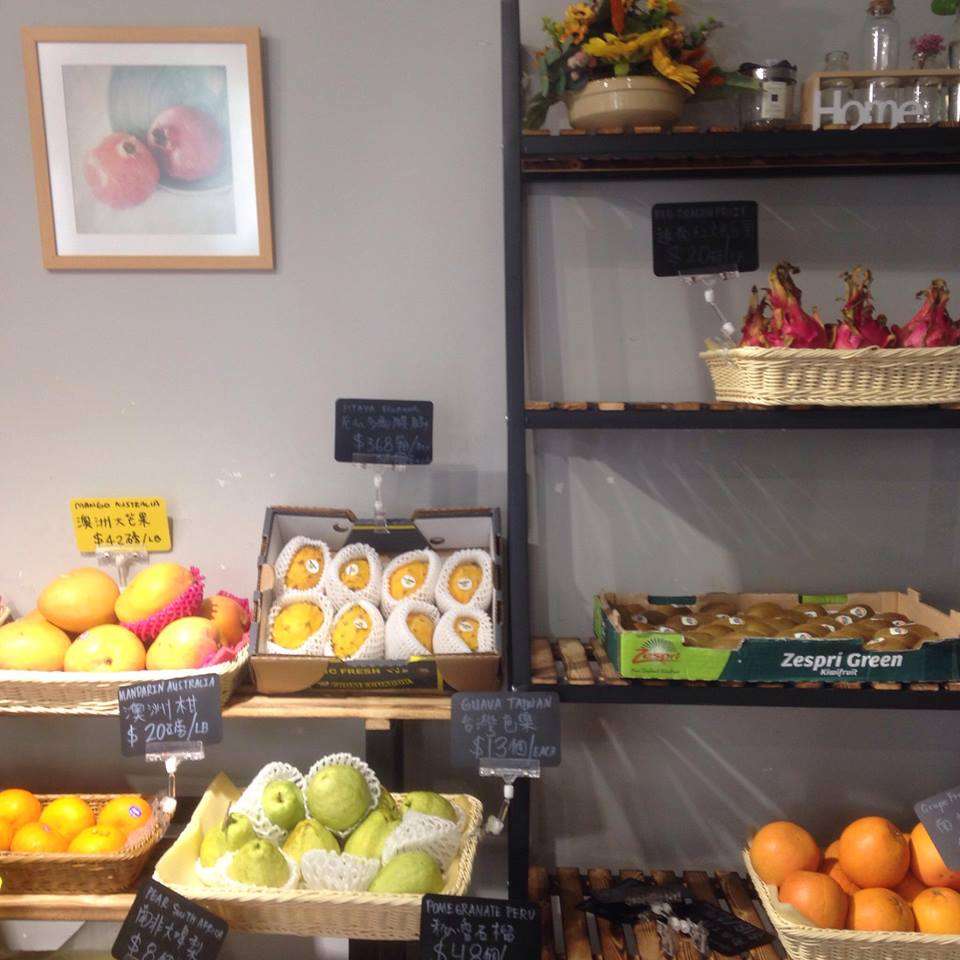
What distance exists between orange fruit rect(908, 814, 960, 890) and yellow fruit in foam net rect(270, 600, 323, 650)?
3.67ft

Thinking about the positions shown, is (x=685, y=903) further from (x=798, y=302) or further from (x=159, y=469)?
(x=159, y=469)

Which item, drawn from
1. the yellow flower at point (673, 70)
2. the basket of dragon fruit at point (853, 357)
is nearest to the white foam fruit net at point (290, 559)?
the basket of dragon fruit at point (853, 357)

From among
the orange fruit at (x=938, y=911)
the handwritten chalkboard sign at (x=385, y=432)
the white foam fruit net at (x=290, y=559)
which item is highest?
the handwritten chalkboard sign at (x=385, y=432)

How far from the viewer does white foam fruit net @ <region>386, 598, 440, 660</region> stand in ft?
5.60

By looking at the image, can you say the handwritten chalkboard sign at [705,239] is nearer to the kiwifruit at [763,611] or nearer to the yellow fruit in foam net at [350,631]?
the kiwifruit at [763,611]

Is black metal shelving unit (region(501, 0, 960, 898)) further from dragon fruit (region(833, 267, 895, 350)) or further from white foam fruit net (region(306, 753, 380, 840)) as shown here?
white foam fruit net (region(306, 753, 380, 840))

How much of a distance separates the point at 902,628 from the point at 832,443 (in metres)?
0.42

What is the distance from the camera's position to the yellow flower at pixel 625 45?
1489 millimetres

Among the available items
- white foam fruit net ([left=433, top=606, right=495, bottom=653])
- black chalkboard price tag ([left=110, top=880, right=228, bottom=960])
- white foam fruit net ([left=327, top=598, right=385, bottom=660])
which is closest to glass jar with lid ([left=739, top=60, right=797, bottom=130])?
white foam fruit net ([left=433, top=606, right=495, bottom=653])

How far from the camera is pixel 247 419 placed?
193 centimetres

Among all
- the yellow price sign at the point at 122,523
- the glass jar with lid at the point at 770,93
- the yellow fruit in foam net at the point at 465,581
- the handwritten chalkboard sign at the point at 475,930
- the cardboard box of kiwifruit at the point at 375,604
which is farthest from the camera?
the yellow price sign at the point at 122,523

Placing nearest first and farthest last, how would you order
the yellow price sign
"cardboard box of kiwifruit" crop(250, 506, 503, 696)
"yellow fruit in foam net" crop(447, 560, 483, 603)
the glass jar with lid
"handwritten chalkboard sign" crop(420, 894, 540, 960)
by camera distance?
"handwritten chalkboard sign" crop(420, 894, 540, 960) < the glass jar with lid < "cardboard box of kiwifruit" crop(250, 506, 503, 696) < "yellow fruit in foam net" crop(447, 560, 483, 603) < the yellow price sign

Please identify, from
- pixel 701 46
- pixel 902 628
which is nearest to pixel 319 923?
pixel 902 628

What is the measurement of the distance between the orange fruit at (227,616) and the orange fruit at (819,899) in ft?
3.60
